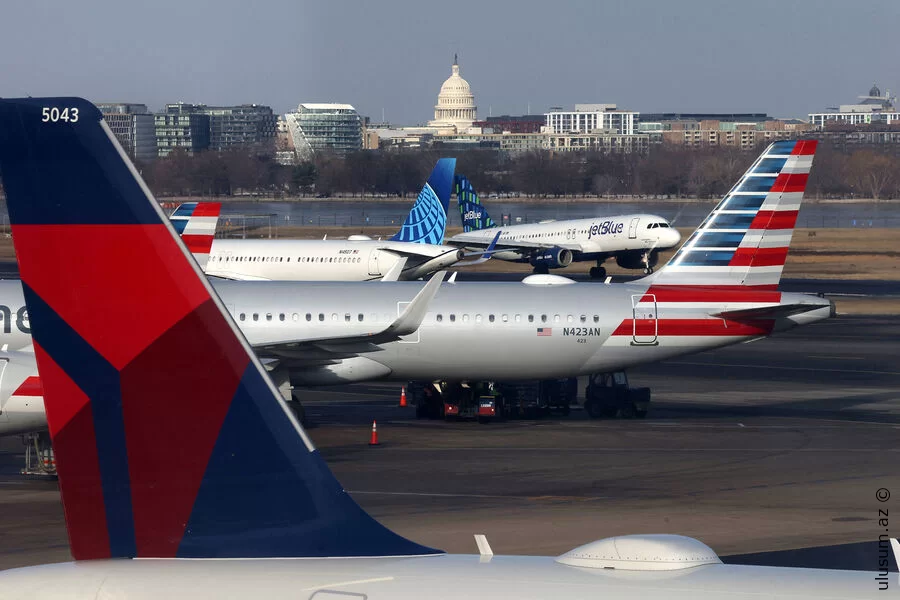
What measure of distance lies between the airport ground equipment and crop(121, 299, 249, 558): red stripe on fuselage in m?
25.9

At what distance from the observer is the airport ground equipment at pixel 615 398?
108 feet

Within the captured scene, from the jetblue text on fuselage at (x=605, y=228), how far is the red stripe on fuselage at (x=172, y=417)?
7446 centimetres

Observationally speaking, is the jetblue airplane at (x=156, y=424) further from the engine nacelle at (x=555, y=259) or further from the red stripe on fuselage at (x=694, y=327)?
the engine nacelle at (x=555, y=259)

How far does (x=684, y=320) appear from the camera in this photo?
31609 millimetres

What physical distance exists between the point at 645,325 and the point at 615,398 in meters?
2.54

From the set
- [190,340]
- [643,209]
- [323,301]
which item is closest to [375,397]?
[323,301]

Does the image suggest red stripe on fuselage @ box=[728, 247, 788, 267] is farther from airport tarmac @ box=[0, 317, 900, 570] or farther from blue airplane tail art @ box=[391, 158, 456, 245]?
blue airplane tail art @ box=[391, 158, 456, 245]

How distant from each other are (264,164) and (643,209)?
60685 millimetres

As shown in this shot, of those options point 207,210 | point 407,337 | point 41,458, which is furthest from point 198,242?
point 41,458

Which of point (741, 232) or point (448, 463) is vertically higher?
point (741, 232)

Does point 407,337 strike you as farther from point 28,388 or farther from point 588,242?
point 588,242

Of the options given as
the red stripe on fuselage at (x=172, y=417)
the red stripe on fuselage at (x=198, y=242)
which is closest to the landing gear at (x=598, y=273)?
the red stripe on fuselage at (x=198, y=242)

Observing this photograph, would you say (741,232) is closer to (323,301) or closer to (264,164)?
(323,301)

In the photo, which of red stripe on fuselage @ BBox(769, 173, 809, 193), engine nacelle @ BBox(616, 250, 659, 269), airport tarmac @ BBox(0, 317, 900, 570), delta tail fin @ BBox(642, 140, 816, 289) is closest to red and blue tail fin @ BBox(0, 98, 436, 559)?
airport tarmac @ BBox(0, 317, 900, 570)
